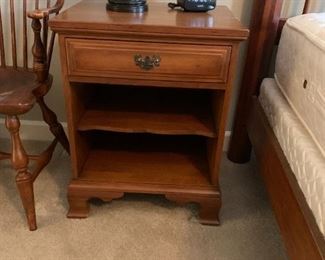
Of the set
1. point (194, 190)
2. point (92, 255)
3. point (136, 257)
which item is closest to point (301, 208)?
point (194, 190)

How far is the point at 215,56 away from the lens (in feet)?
2.98

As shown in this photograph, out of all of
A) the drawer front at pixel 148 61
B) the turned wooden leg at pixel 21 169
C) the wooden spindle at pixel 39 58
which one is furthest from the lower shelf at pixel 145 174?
the drawer front at pixel 148 61

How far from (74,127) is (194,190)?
1.39 ft

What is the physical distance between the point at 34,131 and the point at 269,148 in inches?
42.2

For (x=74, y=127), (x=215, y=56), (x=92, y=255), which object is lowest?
(x=92, y=255)

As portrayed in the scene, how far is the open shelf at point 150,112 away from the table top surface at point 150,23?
31 centimetres

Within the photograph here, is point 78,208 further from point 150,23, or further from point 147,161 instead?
point 150,23

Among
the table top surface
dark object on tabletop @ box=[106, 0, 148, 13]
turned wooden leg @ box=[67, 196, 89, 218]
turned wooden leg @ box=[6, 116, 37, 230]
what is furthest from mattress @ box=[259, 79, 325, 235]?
turned wooden leg @ box=[6, 116, 37, 230]

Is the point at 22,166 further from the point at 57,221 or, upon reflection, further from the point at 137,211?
the point at 137,211

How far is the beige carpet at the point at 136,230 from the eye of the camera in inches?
41.8

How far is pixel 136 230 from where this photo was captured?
1.15 m

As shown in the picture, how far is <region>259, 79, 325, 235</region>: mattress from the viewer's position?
716 mm

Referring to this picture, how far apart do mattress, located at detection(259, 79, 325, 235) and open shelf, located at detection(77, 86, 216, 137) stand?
0.19 metres

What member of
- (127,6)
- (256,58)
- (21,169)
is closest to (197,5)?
(127,6)
